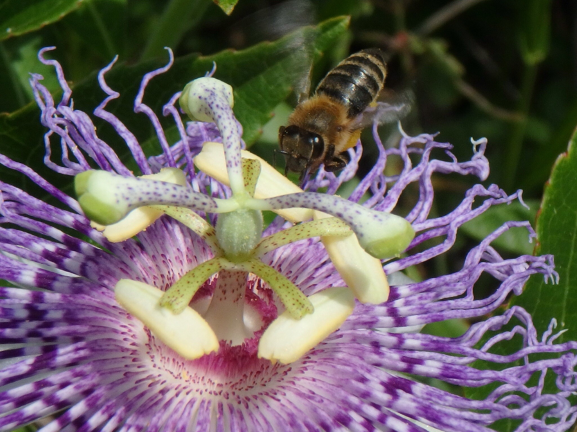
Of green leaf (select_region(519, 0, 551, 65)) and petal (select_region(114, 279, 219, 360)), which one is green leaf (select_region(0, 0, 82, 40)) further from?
green leaf (select_region(519, 0, 551, 65))

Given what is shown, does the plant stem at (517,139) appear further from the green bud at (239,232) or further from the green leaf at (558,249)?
the green bud at (239,232)

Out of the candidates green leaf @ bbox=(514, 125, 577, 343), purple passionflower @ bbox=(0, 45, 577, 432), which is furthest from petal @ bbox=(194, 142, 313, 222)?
green leaf @ bbox=(514, 125, 577, 343)

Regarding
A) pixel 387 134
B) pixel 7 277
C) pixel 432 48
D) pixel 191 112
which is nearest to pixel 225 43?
pixel 432 48

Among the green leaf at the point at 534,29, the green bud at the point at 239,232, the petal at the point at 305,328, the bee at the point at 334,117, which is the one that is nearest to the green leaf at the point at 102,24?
the bee at the point at 334,117

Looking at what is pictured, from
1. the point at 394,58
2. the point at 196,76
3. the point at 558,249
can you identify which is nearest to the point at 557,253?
the point at 558,249

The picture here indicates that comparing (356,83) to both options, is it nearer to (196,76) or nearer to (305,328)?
(196,76)

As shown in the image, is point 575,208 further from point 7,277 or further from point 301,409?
point 7,277

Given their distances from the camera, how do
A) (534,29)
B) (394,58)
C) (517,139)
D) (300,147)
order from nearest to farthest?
1. (300,147)
2. (534,29)
3. (517,139)
4. (394,58)

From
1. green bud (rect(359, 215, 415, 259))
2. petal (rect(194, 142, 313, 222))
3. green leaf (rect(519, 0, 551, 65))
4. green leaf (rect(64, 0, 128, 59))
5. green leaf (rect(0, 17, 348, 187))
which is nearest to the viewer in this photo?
green bud (rect(359, 215, 415, 259))
